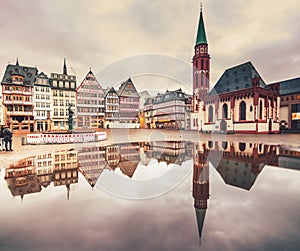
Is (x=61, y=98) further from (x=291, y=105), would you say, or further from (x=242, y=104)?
(x=291, y=105)

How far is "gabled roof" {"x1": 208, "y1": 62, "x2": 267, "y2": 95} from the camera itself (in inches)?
1388

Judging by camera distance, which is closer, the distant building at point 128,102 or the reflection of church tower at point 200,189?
the reflection of church tower at point 200,189

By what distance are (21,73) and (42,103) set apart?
933cm

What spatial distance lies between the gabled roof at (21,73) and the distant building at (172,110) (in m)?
40.2

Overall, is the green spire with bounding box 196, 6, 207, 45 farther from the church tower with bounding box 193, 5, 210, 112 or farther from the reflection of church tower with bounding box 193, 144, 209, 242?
the reflection of church tower with bounding box 193, 144, 209, 242

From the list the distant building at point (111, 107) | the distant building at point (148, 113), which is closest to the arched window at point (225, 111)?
the distant building at point (148, 113)

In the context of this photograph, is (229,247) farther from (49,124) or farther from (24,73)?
(24,73)

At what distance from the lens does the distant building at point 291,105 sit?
40.5m

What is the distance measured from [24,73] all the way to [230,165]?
5557 cm

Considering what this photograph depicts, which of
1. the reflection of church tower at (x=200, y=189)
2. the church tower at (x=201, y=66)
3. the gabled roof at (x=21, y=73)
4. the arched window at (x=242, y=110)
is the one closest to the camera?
the reflection of church tower at (x=200, y=189)

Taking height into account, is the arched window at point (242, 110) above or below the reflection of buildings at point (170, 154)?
above

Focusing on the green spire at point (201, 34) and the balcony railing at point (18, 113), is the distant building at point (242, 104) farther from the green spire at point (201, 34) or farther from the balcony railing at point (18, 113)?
the balcony railing at point (18, 113)

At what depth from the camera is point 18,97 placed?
43.0m

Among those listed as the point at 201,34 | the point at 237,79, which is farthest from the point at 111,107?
the point at 237,79
